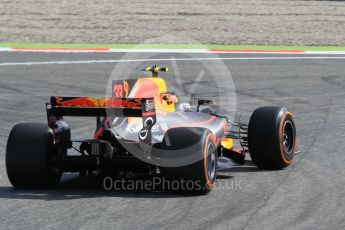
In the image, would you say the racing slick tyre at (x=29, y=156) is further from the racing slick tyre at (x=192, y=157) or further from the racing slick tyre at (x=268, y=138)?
the racing slick tyre at (x=268, y=138)

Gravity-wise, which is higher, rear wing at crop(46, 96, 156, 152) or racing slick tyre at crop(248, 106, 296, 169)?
rear wing at crop(46, 96, 156, 152)

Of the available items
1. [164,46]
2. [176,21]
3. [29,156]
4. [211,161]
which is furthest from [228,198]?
[176,21]

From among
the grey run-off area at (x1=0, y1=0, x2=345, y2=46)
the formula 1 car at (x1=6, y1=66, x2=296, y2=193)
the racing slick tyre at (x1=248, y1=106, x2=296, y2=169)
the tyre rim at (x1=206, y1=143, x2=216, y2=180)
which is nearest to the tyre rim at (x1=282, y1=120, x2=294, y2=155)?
the racing slick tyre at (x1=248, y1=106, x2=296, y2=169)

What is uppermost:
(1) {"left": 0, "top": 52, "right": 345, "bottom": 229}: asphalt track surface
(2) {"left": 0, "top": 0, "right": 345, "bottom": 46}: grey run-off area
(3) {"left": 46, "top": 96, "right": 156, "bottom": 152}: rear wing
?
(3) {"left": 46, "top": 96, "right": 156, "bottom": 152}: rear wing

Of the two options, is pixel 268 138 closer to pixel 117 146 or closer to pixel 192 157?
pixel 192 157

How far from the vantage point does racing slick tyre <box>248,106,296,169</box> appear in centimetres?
986

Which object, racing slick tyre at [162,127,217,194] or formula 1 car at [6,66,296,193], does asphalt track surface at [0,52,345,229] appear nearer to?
racing slick tyre at [162,127,217,194]

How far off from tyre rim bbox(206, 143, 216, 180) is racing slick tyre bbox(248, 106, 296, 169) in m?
1.16

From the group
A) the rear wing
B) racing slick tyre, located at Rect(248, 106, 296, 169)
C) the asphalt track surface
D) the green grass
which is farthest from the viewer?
the green grass

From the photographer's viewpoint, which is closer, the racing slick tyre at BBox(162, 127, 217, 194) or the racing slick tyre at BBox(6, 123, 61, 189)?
the racing slick tyre at BBox(162, 127, 217, 194)

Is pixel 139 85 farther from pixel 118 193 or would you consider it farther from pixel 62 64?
pixel 62 64

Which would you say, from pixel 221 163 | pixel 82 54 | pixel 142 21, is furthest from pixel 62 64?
pixel 221 163

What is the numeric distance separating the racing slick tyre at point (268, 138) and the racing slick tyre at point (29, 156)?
2.46 meters

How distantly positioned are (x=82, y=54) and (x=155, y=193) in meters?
14.9
